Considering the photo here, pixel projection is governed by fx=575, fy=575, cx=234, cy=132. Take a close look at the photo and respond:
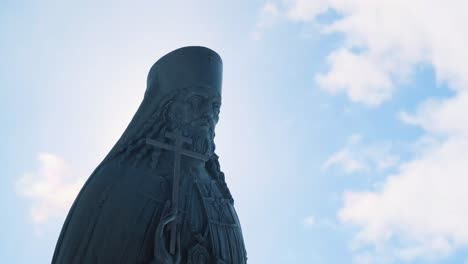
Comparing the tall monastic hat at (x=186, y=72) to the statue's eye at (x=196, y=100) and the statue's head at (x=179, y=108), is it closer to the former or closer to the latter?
the statue's head at (x=179, y=108)

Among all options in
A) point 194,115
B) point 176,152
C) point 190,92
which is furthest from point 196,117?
point 176,152

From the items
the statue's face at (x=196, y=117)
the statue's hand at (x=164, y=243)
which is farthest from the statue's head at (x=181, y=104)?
the statue's hand at (x=164, y=243)

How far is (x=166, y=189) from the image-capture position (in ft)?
20.2

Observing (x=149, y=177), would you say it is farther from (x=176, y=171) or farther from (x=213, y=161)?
(x=213, y=161)

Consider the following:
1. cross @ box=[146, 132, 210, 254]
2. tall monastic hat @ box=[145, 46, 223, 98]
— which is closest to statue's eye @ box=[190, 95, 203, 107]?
tall monastic hat @ box=[145, 46, 223, 98]

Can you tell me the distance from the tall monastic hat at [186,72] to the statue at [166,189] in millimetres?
13

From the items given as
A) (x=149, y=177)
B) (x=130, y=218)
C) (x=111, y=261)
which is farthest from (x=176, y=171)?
(x=111, y=261)

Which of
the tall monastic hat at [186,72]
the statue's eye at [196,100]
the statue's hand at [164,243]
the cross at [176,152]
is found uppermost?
the tall monastic hat at [186,72]

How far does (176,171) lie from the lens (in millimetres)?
6141

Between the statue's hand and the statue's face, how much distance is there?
113 centimetres

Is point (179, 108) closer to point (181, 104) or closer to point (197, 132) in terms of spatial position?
point (181, 104)

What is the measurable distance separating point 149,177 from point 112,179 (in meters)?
0.39

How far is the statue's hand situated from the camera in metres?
5.47

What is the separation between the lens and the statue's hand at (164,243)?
18.0 ft
